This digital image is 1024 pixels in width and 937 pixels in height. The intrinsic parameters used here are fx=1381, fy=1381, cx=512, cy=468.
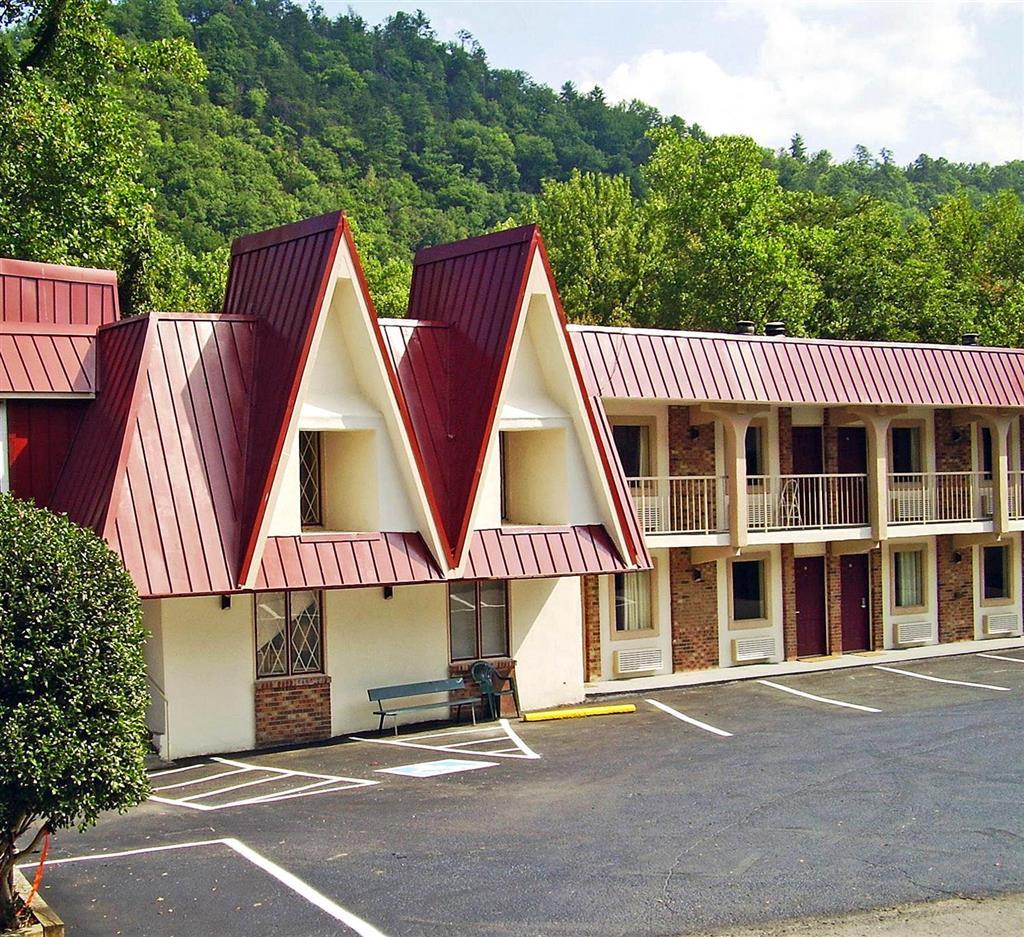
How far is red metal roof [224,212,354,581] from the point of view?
19.0 m

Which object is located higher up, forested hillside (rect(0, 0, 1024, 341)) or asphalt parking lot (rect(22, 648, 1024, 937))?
forested hillside (rect(0, 0, 1024, 341))

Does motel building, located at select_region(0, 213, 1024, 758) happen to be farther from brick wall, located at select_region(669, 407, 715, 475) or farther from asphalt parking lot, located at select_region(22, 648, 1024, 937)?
asphalt parking lot, located at select_region(22, 648, 1024, 937)

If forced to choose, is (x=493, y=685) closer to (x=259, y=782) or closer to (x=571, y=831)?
(x=259, y=782)

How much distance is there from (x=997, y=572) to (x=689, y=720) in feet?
42.2

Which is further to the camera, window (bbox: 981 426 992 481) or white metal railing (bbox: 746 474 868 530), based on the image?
window (bbox: 981 426 992 481)

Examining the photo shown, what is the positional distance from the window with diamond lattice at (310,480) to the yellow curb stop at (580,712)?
14.9 feet

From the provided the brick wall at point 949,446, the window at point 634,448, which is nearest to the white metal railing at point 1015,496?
the brick wall at point 949,446

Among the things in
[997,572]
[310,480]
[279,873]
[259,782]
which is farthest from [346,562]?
[997,572]

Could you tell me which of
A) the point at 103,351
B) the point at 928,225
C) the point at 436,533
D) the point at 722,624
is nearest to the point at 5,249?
the point at 103,351

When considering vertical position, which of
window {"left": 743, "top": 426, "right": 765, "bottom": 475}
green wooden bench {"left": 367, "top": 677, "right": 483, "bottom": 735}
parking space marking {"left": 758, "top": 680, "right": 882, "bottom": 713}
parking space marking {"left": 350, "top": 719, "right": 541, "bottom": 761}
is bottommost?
parking space marking {"left": 350, "top": 719, "right": 541, "bottom": 761}

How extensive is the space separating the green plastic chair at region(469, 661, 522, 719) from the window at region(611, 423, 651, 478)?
5496 mm

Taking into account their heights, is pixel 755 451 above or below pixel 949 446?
below

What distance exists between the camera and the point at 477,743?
19906 millimetres

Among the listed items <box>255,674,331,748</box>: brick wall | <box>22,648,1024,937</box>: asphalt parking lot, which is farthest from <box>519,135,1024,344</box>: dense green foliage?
<box>255,674,331,748</box>: brick wall
